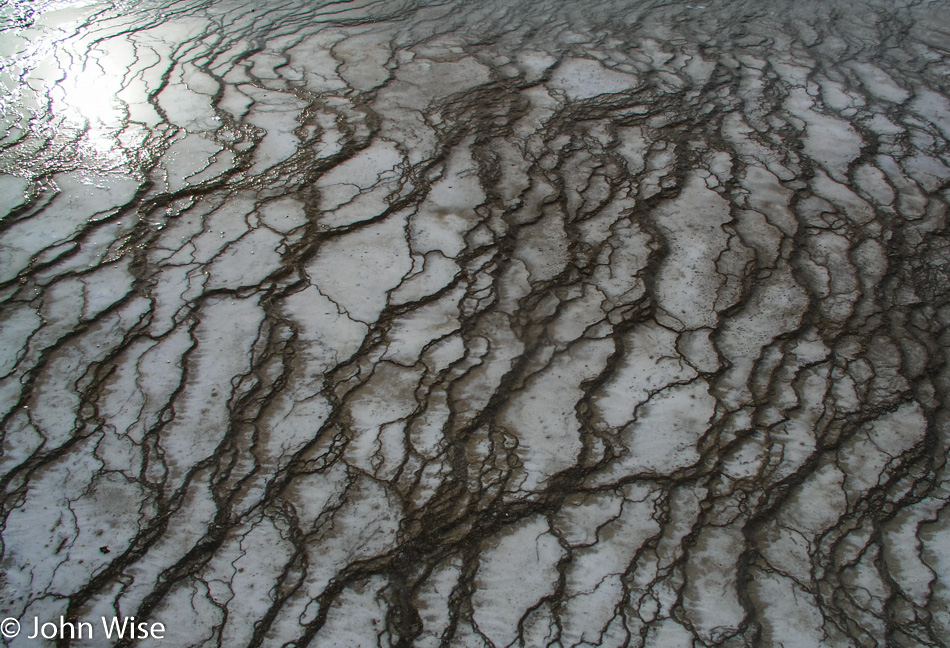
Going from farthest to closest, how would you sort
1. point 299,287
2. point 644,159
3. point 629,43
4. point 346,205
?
point 629,43 → point 644,159 → point 346,205 → point 299,287

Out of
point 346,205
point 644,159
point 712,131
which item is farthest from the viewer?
point 712,131

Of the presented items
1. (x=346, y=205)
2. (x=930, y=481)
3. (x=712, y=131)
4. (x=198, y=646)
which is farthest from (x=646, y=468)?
(x=712, y=131)

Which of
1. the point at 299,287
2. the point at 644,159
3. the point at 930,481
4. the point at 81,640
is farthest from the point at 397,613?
the point at 644,159

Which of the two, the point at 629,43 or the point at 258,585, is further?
the point at 629,43

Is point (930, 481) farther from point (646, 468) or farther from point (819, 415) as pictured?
point (646, 468)

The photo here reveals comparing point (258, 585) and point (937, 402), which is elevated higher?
point (258, 585)

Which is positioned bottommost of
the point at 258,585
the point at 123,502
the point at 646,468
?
the point at 646,468
